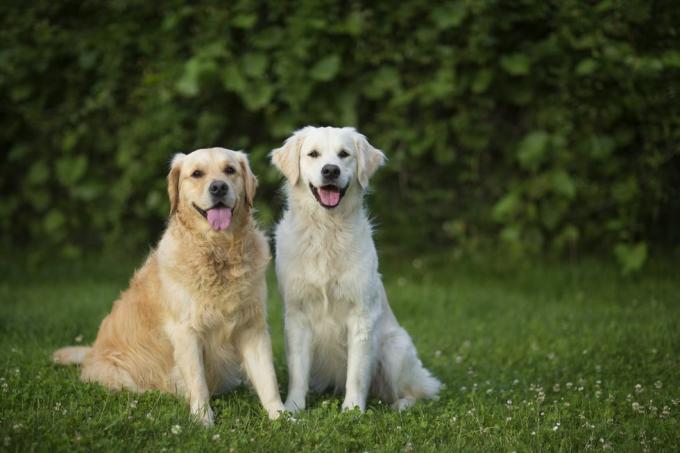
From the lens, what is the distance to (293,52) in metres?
7.52

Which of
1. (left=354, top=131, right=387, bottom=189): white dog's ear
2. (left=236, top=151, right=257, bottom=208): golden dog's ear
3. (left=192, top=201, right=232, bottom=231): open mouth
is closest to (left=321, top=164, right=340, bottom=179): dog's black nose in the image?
(left=354, top=131, right=387, bottom=189): white dog's ear

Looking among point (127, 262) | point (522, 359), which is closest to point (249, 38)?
point (127, 262)

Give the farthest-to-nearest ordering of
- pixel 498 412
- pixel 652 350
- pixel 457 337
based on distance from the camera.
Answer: pixel 457 337 < pixel 652 350 < pixel 498 412

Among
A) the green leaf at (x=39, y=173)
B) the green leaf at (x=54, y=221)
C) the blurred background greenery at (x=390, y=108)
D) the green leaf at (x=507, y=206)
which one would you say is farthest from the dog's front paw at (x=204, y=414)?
the green leaf at (x=39, y=173)

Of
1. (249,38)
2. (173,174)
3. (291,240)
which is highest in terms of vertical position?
(249,38)

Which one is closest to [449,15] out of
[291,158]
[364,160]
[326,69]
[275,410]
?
[326,69]

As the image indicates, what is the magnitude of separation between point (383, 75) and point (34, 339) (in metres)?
4.19

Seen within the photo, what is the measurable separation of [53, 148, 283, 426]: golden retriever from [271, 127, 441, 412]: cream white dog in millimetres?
184

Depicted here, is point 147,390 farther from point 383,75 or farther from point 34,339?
point 383,75

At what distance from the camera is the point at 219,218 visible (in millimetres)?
4035

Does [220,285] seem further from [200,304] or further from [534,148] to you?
[534,148]

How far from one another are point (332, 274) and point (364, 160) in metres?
0.71

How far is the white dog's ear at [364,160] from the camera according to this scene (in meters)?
4.39

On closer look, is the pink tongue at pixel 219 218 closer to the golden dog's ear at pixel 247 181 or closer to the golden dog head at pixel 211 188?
the golden dog head at pixel 211 188
